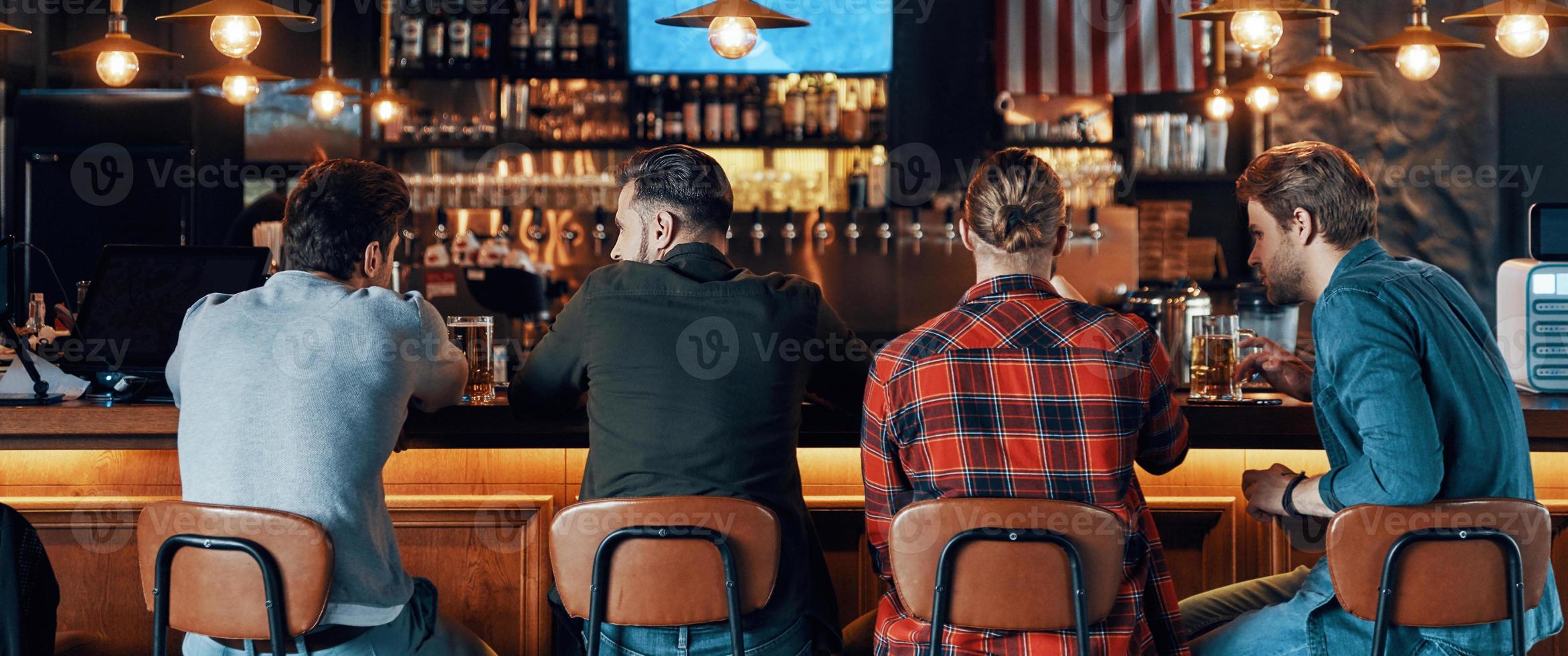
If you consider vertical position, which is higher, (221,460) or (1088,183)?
(1088,183)

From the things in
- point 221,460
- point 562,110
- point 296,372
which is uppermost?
point 562,110

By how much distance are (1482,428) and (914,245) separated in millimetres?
4379

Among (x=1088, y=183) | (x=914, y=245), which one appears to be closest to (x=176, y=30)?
(x=914, y=245)

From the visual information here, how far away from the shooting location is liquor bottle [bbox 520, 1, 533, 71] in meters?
6.05

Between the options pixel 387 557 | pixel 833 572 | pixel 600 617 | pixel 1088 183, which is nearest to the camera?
pixel 600 617

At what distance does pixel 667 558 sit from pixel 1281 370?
134 cm

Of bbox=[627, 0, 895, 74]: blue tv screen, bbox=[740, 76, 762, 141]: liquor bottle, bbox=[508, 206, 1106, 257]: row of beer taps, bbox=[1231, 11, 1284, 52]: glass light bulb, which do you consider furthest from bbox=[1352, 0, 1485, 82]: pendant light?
bbox=[740, 76, 762, 141]: liquor bottle

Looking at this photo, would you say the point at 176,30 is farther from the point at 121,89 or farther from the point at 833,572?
the point at 833,572

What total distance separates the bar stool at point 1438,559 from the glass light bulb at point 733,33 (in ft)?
6.53

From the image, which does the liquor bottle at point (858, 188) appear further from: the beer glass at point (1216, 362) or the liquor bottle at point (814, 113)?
the beer glass at point (1216, 362)

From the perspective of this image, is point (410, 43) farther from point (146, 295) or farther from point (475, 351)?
point (475, 351)

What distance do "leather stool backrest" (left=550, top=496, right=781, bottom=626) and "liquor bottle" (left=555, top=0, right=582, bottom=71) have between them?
4452mm

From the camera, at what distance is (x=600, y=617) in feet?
6.22

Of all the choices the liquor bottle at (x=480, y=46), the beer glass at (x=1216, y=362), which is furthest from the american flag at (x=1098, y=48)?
the beer glass at (x=1216, y=362)
